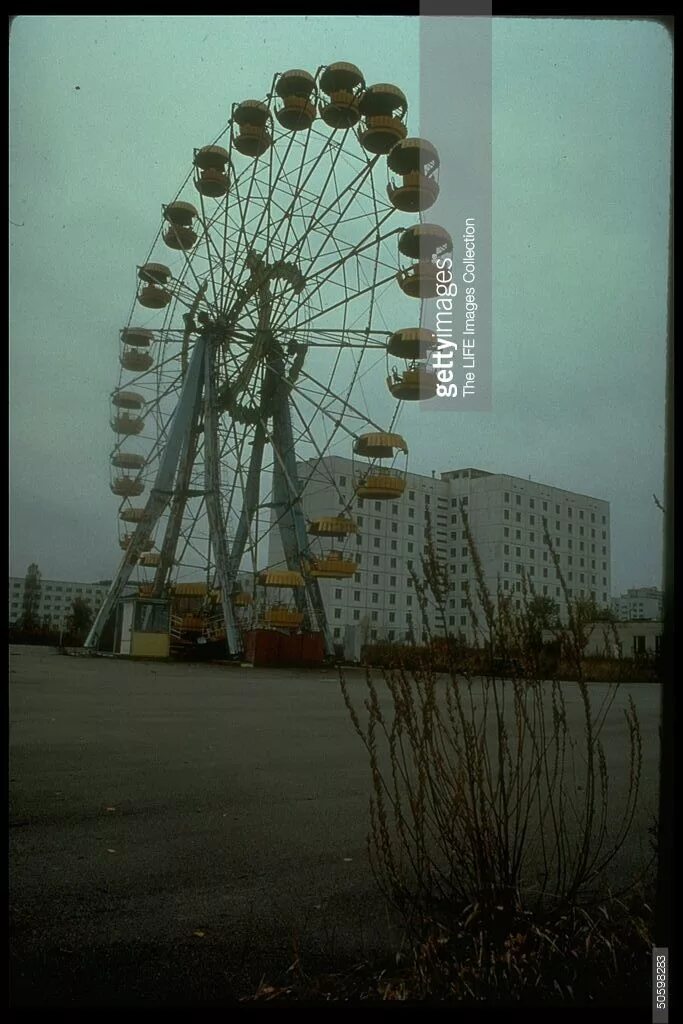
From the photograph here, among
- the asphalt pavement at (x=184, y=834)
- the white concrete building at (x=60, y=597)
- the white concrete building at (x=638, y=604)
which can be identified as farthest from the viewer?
the white concrete building at (x=60, y=597)

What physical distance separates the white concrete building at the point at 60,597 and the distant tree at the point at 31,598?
0.02 m

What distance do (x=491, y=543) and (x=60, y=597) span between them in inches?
51.8

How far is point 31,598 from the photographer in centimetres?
221

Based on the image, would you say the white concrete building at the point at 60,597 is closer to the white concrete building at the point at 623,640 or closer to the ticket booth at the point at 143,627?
the ticket booth at the point at 143,627

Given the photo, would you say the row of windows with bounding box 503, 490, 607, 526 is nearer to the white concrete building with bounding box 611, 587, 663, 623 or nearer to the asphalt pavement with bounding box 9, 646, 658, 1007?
the white concrete building with bounding box 611, 587, 663, 623

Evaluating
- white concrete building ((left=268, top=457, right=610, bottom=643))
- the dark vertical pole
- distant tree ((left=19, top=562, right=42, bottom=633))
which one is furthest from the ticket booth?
the dark vertical pole

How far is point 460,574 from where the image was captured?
2012 mm

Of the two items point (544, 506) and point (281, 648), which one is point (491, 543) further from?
point (281, 648)

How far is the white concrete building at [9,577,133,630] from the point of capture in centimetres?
234

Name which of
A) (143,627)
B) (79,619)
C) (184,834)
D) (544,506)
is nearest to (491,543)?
(544,506)

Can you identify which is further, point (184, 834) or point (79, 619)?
point (79, 619)

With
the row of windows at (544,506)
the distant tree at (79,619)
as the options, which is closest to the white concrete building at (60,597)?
the distant tree at (79,619)

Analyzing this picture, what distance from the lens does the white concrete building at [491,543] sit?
2.00 m

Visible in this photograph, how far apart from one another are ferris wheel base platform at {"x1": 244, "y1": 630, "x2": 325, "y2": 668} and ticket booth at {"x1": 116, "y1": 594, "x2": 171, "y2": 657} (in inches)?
13.0
